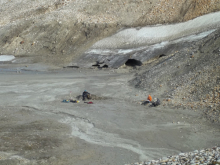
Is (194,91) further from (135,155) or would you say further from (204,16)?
(204,16)

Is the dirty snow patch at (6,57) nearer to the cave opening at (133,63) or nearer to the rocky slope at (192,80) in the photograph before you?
the cave opening at (133,63)

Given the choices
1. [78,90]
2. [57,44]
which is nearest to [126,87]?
[78,90]

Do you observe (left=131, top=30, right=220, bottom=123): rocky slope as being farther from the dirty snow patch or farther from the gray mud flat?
the dirty snow patch

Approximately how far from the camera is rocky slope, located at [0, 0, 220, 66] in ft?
105

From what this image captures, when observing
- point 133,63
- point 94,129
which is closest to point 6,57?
point 133,63

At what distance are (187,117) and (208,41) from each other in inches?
298

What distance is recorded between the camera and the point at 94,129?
12.9m

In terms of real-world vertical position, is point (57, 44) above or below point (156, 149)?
above

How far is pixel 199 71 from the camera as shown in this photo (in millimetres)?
16859

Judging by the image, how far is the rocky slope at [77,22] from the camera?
105ft

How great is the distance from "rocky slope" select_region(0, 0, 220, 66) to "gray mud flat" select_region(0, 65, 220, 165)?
14064 mm

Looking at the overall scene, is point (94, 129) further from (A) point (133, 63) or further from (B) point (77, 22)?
(B) point (77, 22)

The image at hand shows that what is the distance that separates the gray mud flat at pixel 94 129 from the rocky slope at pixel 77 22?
14.1m

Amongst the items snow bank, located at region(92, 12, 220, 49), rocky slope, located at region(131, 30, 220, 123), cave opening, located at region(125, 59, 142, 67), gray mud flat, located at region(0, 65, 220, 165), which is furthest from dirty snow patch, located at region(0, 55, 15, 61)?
rocky slope, located at region(131, 30, 220, 123)
